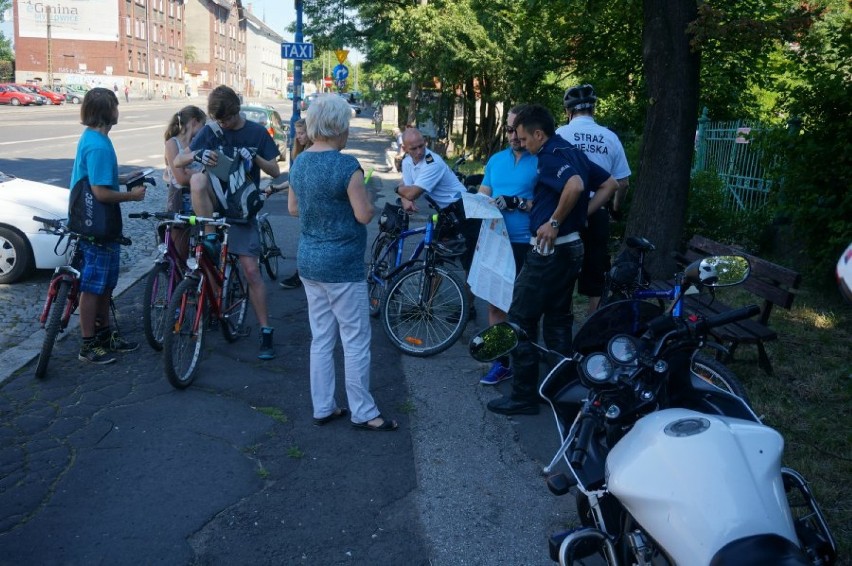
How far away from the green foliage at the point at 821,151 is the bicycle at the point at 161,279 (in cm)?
580

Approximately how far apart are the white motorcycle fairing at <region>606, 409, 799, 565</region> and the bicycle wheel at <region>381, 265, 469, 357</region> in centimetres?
406

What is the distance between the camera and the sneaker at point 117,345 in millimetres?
6004

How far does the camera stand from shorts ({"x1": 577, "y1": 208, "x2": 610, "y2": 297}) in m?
5.86

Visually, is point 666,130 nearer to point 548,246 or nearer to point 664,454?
point 548,246

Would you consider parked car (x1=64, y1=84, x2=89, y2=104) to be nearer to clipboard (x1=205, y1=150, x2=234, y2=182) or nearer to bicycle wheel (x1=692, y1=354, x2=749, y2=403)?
clipboard (x1=205, y1=150, x2=234, y2=182)

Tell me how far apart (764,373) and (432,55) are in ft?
58.2

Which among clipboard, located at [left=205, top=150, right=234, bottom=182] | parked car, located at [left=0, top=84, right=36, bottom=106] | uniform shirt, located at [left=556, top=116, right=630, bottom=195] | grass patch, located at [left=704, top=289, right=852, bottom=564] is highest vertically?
parked car, located at [left=0, top=84, right=36, bottom=106]

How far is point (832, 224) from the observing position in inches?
291

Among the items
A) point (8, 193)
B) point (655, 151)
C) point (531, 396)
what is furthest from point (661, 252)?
point (8, 193)

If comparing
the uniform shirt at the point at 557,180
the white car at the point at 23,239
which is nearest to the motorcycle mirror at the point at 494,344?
the uniform shirt at the point at 557,180

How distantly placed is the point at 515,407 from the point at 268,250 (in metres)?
4.29

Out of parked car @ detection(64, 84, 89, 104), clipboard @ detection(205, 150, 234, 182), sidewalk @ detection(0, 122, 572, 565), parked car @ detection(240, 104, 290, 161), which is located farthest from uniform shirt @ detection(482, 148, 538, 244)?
parked car @ detection(64, 84, 89, 104)

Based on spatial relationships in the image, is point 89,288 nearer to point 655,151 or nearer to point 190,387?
point 190,387

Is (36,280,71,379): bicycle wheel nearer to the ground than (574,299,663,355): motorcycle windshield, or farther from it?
nearer to the ground
